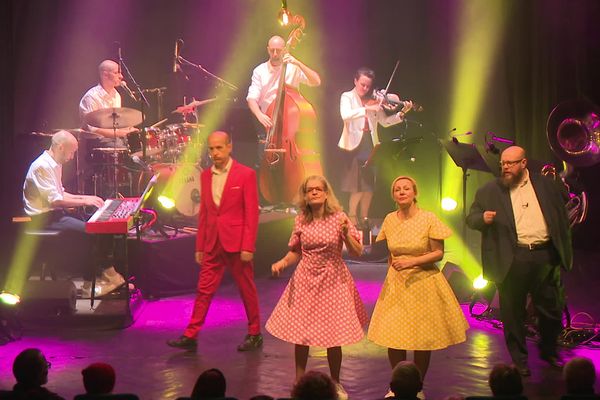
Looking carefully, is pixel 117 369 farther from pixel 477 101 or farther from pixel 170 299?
pixel 477 101

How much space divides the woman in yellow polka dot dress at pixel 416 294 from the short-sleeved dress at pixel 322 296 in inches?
9.1

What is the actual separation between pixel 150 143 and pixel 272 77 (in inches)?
82.8

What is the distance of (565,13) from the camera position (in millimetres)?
10242

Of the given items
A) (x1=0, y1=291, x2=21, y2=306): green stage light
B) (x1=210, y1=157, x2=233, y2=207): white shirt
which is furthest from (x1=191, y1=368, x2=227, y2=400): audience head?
(x1=0, y1=291, x2=21, y2=306): green stage light

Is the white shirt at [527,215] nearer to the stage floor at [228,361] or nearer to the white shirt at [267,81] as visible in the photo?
the stage floor at [228,361]

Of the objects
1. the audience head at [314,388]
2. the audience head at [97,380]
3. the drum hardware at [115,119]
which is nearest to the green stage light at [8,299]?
the drum hardware at [115,119]

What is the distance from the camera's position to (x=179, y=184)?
10336mm

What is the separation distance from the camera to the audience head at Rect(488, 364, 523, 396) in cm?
360

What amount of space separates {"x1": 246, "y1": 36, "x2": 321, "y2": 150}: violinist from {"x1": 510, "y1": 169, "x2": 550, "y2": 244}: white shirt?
5461 mm

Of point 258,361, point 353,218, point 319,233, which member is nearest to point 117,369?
point 258,361

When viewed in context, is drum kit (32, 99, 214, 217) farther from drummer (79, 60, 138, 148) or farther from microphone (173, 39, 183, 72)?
microphone (173, 39, 183, 72)

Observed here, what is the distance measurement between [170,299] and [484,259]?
4123mm

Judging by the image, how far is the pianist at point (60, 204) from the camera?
346 inches

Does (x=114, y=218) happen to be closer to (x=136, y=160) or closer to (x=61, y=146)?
(x=61, y=146)
